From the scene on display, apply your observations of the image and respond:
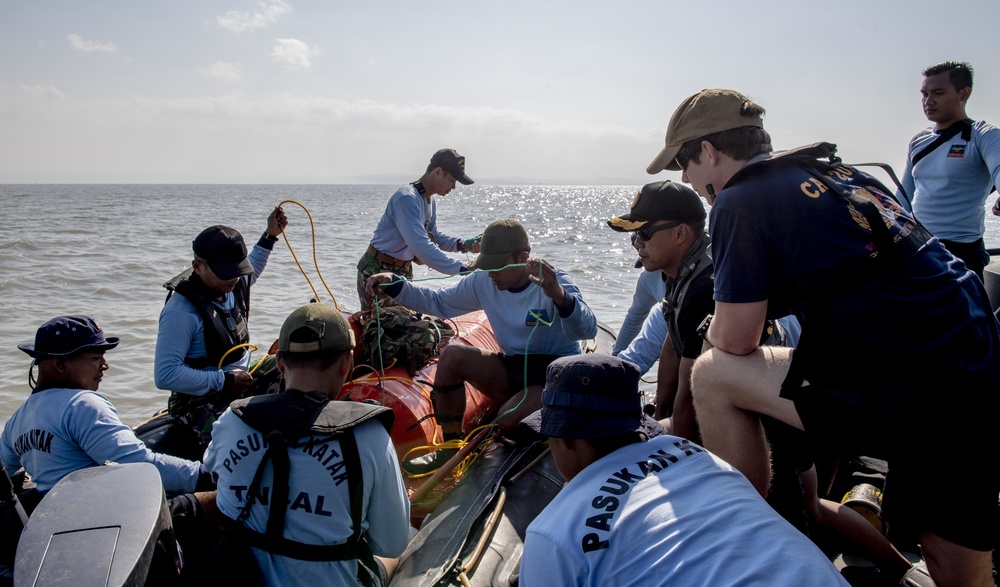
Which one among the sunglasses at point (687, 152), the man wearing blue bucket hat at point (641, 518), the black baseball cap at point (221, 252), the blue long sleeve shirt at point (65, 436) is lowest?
the blue long sleeve shirt at point (65, 436)

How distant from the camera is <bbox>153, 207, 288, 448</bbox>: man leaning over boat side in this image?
3604 mm

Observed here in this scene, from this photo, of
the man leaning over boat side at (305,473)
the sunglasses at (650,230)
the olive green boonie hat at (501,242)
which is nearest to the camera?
the man leaning over boat side at (305,473)

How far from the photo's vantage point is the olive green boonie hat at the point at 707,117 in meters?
2.23

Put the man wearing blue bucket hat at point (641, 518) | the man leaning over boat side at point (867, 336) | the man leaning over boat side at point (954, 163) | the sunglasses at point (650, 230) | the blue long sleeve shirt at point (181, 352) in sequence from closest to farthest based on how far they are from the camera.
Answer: the man wearing blue bucket hat at point (641, 518)
the man leaning over boat side at point (867, 336)
the sunglasses at point (650, 230)
the blue long sleeve shirt at point (181, 352)
the man leaning over boat side at point (954, 163)

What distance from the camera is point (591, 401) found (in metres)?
1.74

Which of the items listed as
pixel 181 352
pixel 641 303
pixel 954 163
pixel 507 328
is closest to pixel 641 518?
pixel 507 328

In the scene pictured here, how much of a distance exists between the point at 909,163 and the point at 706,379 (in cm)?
337

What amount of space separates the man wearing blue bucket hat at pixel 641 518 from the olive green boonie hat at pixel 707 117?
3.13ft

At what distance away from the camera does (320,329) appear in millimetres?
2164

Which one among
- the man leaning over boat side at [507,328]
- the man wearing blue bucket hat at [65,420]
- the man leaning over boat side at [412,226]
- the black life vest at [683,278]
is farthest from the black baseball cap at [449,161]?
the man wearing blue bucket hat at [65,420]

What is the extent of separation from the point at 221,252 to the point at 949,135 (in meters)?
4.39

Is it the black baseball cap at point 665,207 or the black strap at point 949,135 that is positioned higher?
the black strap at point 949,135

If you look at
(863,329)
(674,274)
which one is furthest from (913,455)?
(674,274)

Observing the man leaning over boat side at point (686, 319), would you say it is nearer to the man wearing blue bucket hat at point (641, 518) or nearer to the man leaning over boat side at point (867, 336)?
the man leaning over boat side at point (867, 336)
